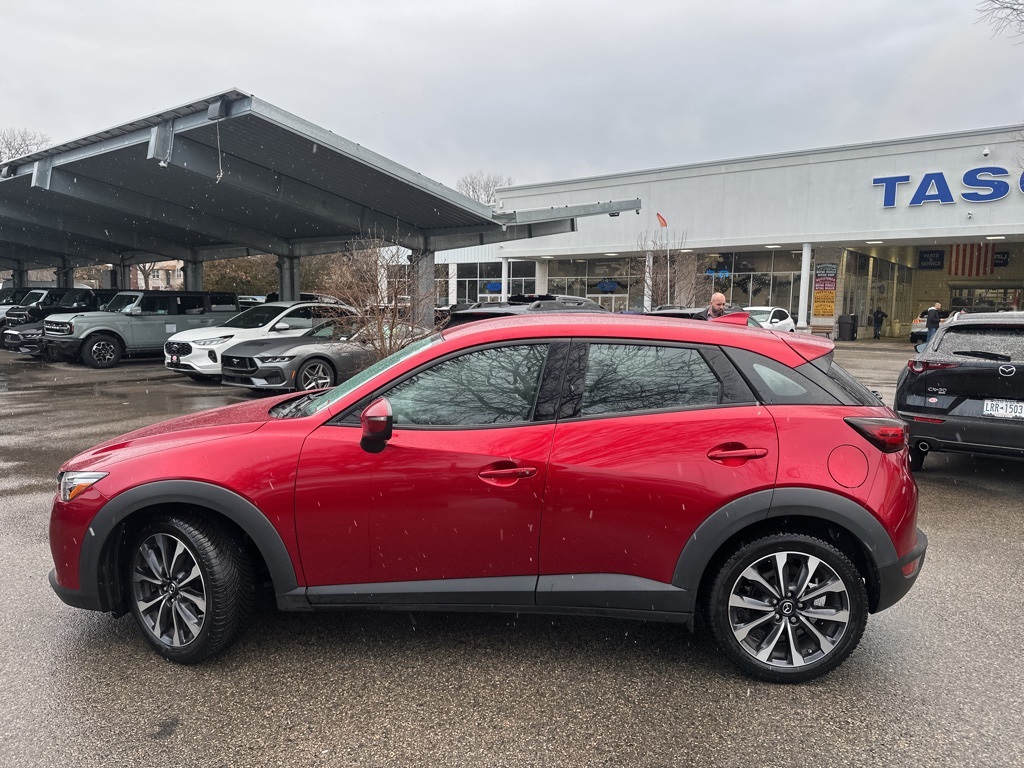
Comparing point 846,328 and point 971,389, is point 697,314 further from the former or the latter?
point 846,328

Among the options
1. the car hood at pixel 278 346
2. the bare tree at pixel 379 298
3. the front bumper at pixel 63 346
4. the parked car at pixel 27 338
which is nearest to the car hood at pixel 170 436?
the bare tree at pixel 379 298

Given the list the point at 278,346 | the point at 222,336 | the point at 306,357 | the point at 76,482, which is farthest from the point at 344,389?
the point at 222,336

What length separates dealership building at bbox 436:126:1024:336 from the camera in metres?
25.2

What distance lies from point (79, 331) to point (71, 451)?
9.88m

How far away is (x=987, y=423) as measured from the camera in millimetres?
5680

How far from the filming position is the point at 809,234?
1121 inches

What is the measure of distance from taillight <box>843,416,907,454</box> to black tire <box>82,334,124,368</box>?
17282 millimetres

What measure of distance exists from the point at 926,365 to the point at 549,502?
479cm

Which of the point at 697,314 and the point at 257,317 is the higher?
the point at 697,314

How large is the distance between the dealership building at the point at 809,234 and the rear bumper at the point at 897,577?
18181 mm

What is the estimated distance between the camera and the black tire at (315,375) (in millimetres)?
11109

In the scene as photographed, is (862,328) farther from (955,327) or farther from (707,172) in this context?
(955,327)

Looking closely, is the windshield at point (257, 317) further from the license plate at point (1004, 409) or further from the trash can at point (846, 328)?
the trash can at point (846, 328)

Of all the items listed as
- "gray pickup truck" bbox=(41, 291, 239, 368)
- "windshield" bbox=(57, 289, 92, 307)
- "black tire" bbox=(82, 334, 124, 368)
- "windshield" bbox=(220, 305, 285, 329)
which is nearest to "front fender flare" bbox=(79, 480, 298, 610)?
"windshield" bbox=(220, 305, 285, 329)
